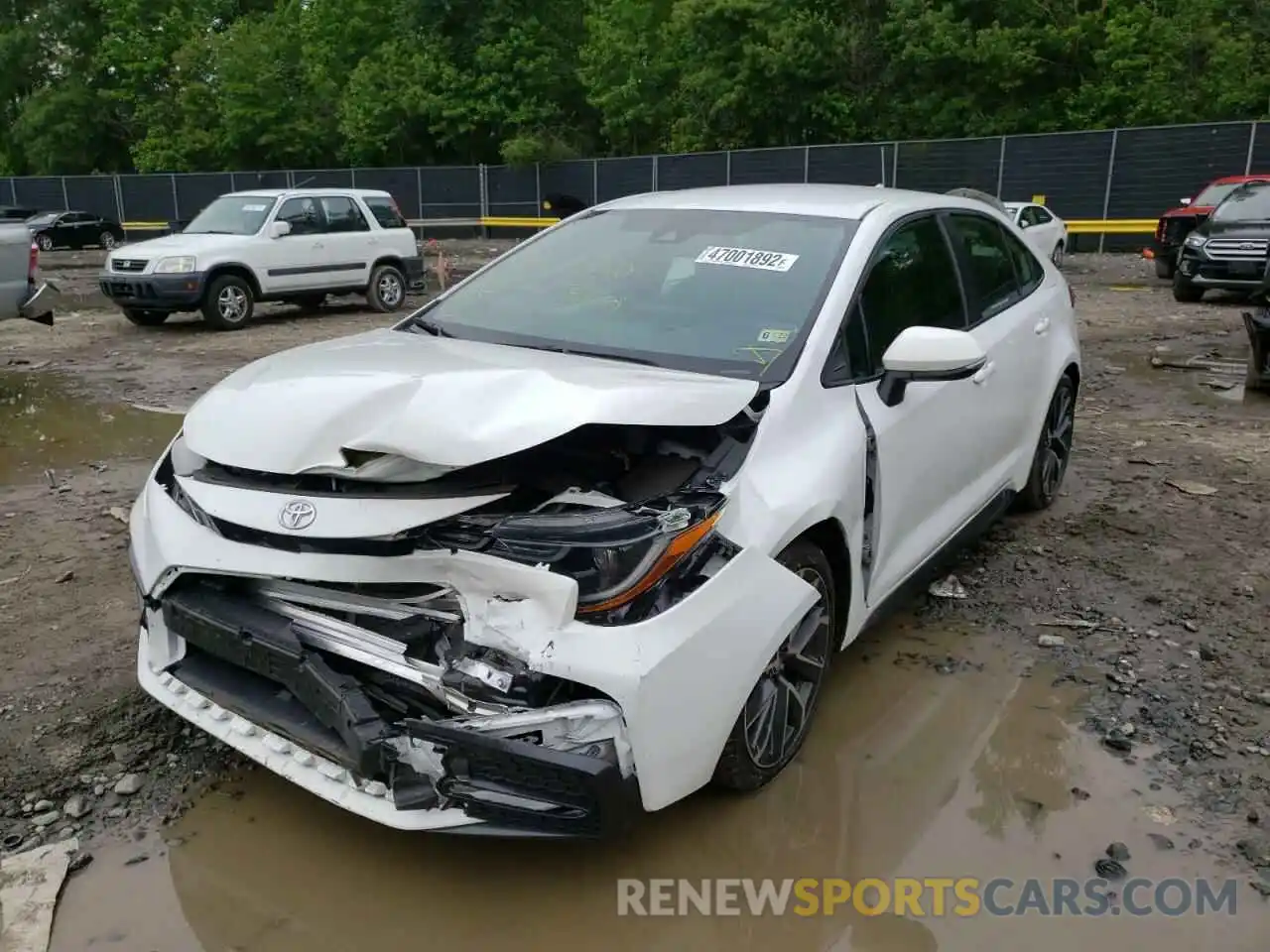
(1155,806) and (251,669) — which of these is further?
(1155,806)

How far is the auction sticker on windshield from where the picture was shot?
3.62m

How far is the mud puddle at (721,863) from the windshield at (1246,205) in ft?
42.3

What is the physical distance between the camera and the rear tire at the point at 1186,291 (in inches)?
551

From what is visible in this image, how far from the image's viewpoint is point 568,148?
34.6 m

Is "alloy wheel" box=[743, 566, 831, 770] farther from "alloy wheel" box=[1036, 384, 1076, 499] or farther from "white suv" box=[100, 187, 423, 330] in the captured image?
"white suv" box=[100, 187, 423, 330]

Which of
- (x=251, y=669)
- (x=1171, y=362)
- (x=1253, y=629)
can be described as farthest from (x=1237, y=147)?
(x=251, y=669)

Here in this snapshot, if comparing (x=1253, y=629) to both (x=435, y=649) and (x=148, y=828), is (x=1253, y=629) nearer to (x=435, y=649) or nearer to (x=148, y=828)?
(x=435, y=649)

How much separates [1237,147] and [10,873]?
26.6 meters

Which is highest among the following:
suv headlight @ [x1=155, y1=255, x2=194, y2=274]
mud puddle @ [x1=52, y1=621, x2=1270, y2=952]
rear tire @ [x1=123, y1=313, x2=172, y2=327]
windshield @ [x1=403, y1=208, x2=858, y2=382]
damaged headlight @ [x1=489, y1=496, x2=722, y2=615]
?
windshield @ [x1=403, y1=208, x2=858, y2=382]

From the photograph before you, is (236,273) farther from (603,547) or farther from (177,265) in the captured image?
(603,547)

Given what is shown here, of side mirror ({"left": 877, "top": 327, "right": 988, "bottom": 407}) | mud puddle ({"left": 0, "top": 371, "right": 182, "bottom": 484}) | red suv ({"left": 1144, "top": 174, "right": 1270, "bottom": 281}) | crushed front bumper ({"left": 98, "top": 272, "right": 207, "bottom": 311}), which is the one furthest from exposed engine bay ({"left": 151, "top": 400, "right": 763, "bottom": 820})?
red suv ({"left": 1144, "top": 174, "right": 1270, "bottom": 281})

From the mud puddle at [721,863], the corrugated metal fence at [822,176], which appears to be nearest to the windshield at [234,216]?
the mud puddle at [721,863]

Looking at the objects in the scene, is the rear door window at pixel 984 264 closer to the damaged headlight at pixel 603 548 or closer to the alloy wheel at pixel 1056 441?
the alloy wheel at pixel 1056 441

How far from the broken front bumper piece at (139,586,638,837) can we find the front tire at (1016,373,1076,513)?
3.49 metres
